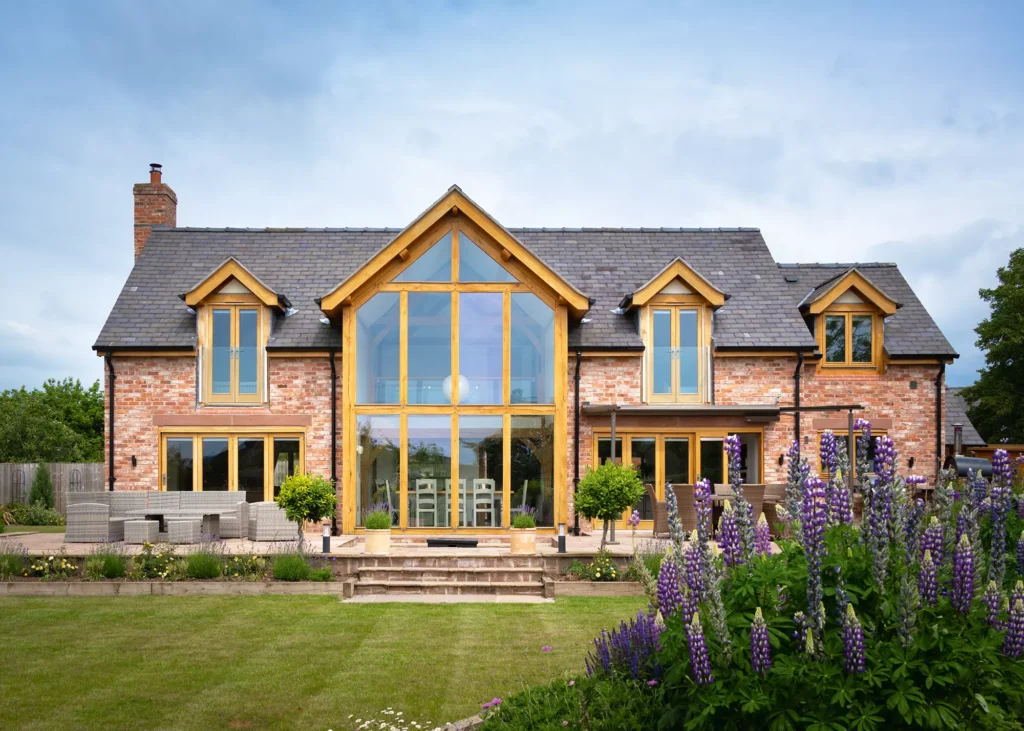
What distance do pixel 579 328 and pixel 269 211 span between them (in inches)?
939

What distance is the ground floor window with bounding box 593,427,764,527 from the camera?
17703mm

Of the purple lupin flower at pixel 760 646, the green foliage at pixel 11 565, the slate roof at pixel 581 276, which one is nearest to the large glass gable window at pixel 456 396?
the slate roof at pixel 581 276

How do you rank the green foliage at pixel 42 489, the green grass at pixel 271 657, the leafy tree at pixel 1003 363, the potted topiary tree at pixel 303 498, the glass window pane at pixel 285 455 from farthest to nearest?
the leafy tree at pixel 1003 363 < the green foliage at pixel 42 489 < the glass window pane at pixel 285 455 < the potted topiary tree at pixel 303 498 < the green grass at pixel 271 657

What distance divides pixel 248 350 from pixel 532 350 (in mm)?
6269

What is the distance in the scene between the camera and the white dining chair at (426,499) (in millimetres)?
16234

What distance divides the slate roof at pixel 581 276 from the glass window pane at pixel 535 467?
7.34 feet

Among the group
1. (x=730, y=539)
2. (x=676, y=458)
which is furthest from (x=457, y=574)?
(x=730, y=539)

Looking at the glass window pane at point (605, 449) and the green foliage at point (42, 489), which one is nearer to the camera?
the glass window pane at point (605, 449)

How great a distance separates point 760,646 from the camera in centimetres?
364

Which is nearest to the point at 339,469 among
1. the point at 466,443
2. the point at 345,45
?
the point at 466,443

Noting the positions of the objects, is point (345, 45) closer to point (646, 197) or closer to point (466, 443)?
point (466, 443)

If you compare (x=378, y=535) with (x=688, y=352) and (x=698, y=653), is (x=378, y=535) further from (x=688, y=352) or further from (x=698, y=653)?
(x=698, y=653)

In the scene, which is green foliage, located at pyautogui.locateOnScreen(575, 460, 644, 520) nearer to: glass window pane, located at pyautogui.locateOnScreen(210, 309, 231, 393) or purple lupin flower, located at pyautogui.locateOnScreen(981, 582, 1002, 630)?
glass window pane, located at pyautogui.locateOnScreen(210, 309, 231, 393)

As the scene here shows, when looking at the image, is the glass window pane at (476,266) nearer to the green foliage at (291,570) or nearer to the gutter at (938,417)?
the green foliage at (291,570)
